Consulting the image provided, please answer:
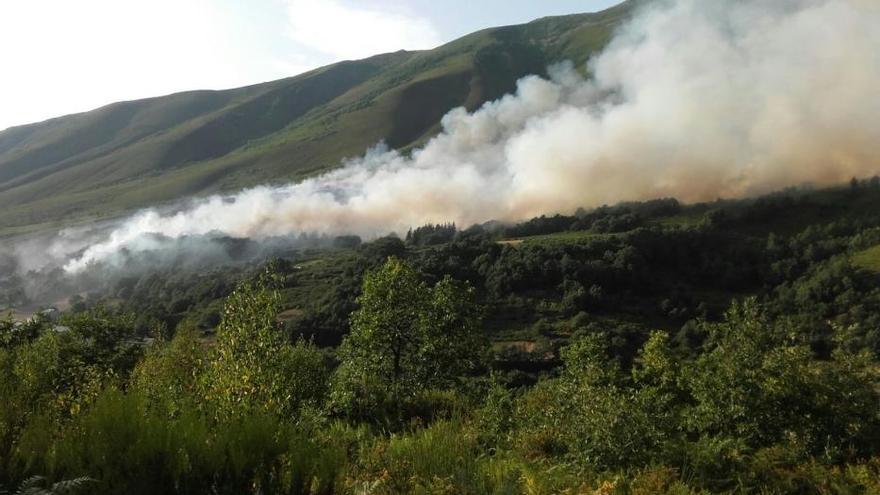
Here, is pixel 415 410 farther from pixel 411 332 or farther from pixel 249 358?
pixel 411 332

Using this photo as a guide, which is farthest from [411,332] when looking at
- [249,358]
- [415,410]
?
[249,358]

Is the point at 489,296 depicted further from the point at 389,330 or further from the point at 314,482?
the point at 314,482

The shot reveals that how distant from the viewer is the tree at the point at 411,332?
119 ft

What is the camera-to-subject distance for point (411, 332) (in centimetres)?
3712

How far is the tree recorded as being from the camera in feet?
119

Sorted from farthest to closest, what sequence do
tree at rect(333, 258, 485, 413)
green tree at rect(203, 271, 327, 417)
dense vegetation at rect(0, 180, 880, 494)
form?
tree at rect(333, 258, 485, 413), green tree at rect(203, 271, 327, 417), dense vegetation at rect(0, 180, 880, 494)

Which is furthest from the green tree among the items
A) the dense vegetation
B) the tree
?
the tree

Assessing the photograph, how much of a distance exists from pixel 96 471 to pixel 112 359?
1403 inches

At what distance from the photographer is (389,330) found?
3700 centimetres

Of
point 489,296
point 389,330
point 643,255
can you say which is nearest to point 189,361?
point 389,330

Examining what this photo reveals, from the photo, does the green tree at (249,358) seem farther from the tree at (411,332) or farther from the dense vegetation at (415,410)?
the tree at (411,332)

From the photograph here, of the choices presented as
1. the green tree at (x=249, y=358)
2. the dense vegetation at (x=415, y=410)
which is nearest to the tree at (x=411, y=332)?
the dense vegetation at (x=415, y=410)

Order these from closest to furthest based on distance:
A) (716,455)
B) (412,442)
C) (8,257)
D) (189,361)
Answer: (412,442)
(716,455)
(189,361)
(8,257)

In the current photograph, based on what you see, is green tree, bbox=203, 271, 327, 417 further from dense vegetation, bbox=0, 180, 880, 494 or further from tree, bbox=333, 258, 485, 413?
tree, bbox=333, 258, 485, 413
